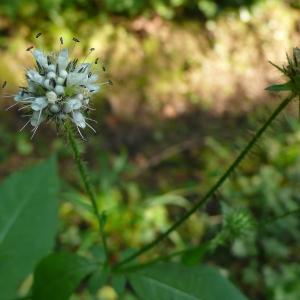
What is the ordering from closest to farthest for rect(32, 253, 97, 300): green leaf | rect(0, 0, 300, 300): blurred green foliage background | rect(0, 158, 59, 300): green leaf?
rect(32, 253, 97, 300): green leaf → rect(0, 158, 59, 300): green leaf → rect(0, 0, 300, 300): blurred green foliage background

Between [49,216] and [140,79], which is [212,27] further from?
[49,216]

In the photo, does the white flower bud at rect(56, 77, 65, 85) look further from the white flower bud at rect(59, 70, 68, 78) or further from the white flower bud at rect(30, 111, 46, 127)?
the white flower bud at rect(30, 111, 46, 127)

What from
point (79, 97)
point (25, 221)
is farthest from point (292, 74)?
point (25, 221)

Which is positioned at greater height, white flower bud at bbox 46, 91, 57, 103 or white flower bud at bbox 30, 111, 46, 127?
white flower bud at bbox 46, 91, 57, 103

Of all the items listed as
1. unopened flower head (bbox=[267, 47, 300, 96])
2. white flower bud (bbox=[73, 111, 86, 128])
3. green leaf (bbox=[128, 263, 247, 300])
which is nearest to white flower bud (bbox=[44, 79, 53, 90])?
white flower bud (bbox=[73, 111, 86, 128])

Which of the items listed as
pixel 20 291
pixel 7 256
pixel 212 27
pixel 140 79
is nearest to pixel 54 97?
pixel 7 256

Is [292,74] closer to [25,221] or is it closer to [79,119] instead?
[79,119]
